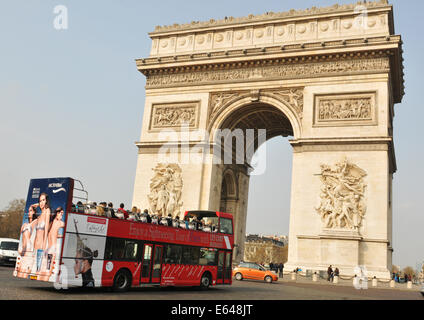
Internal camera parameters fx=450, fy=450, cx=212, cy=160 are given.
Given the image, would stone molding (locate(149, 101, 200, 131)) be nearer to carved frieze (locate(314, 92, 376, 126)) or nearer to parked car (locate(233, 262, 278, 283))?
carved frieze (locate(314, 92, 376, 126))

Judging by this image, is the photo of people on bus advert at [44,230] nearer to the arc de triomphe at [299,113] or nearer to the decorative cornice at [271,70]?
the arc de triomphe at [299,113]

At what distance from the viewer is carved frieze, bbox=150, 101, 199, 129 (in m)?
28.8

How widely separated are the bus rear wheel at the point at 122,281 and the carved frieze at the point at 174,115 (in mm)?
16135

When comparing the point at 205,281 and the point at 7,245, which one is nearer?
the point at 205,281

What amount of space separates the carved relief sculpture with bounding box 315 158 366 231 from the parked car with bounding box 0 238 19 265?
1562 centimetres

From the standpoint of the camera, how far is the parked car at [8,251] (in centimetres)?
2159

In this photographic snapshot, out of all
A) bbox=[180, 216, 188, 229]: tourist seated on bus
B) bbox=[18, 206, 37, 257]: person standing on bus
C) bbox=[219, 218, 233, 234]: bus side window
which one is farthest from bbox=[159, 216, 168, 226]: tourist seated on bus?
bbox=[18, 206, 37, 257]: person standing on bus

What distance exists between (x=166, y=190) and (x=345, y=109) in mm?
11613

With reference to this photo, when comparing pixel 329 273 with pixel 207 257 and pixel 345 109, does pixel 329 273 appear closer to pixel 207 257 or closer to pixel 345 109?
pixel 207 257

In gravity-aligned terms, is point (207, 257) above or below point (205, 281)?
above

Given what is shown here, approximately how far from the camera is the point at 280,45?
2714 cm

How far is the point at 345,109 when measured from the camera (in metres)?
25.3

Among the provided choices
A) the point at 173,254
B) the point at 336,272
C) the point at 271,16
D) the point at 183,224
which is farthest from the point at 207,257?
the point at 271,16

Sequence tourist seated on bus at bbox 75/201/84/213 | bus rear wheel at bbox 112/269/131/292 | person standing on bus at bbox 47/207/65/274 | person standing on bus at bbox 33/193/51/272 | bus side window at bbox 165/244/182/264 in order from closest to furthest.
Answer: person standing on bus at bbox 47/207/65/274 < person standing on bus at bbox 33/193/51/272 < tourist seated on bus at bbox 75/201/84/213 < bus rear wheel at bbox 112/269/131/292 < bus side window at bbox 165/244/182/264
